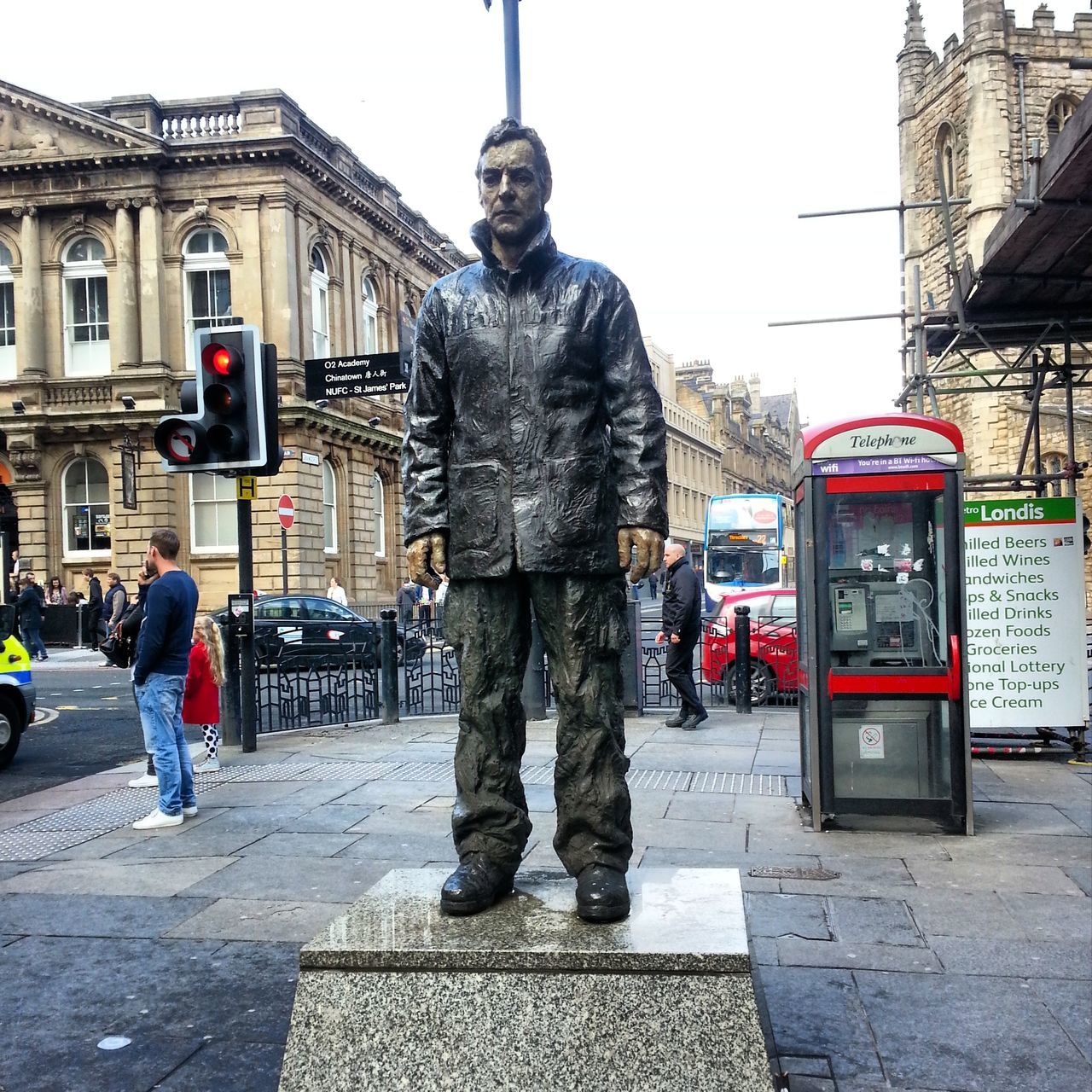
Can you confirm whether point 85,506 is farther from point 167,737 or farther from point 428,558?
point 428,558

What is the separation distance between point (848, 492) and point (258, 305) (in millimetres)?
25643

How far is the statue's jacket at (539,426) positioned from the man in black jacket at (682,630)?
309 inches

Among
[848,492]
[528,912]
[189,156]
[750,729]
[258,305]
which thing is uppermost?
[189,156]

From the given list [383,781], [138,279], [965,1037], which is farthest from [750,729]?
[138,279]

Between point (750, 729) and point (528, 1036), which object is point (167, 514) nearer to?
point (750, 729)

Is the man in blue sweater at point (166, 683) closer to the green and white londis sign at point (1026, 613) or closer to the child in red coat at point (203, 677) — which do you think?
the child in red coat at point (203, 677)

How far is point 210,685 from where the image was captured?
362 inches

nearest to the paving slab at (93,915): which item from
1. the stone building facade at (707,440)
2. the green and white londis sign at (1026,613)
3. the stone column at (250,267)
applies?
the green and white londis sign at (1026,613)

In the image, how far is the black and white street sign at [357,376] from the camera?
14.1 metres

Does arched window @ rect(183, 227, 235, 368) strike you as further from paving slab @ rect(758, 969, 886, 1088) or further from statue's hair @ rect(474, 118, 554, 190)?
paving slab @ rect(758, 969, 886, 1088)

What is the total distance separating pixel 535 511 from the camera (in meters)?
3.53

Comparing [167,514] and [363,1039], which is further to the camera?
[167,514]

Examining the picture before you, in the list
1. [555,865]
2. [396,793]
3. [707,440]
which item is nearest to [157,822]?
[396,793]

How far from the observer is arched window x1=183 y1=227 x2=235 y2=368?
101ft
